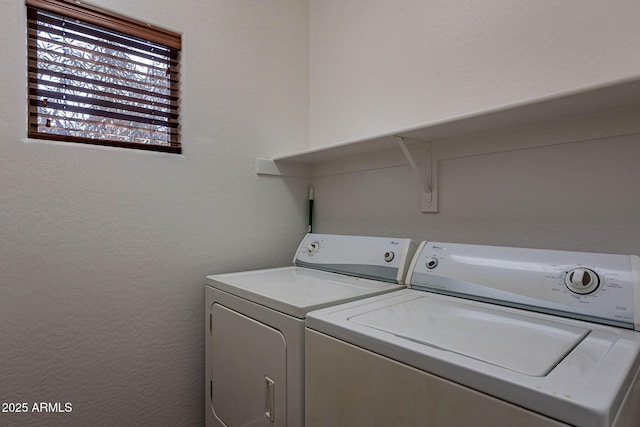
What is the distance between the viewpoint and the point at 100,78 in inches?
59.5

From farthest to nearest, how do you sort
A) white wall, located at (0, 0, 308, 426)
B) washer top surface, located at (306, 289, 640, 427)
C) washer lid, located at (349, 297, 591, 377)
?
white wall, located at (0, 0, 308, 426)
washer lid, located at (349, 297, 591, 377)
washer top surface, located at (306, 289, 640, 427)

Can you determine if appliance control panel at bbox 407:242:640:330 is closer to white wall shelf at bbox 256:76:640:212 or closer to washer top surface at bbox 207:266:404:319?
washer top surface at bbox 207:266:404:319

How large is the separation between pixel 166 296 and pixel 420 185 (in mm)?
1310

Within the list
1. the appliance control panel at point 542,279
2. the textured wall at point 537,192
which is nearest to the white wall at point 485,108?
the textured wall at point 537,192

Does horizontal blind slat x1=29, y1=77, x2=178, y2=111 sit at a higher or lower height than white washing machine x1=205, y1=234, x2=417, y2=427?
higher

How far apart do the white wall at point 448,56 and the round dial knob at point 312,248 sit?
2.10 feet

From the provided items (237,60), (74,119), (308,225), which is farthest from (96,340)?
(237,60)

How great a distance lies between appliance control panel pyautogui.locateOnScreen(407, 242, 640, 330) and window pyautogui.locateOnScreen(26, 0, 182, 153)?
1.36 metres

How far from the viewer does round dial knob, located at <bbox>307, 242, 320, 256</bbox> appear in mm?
1877

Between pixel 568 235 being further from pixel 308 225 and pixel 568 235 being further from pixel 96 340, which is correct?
pixel 96 340

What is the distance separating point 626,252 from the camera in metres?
1.09

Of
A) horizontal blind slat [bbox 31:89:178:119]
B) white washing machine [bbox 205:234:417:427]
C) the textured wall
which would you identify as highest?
horizontal blind slat [bbox 31:89:178:119]

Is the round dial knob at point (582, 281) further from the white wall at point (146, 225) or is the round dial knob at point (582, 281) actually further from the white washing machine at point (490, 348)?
the white wall at point (146, 225)

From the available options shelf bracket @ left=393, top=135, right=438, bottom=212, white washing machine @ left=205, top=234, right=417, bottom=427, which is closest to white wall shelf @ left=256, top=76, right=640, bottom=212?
shelf bracket @ left=393, top=135, right=438, bottom=212
